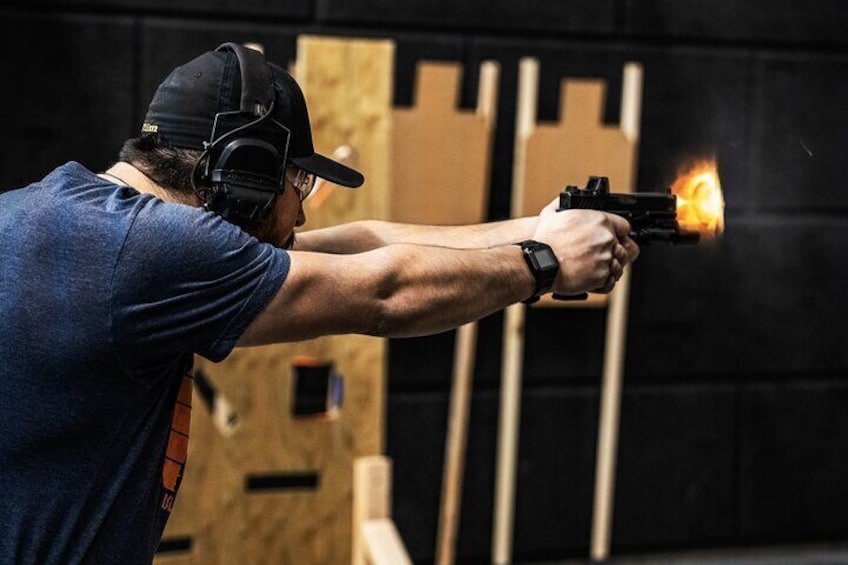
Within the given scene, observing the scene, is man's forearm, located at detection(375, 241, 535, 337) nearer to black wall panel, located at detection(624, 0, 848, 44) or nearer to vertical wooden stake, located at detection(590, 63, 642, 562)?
vertical wooden stake, located at detection(590, 63, 642, 562)

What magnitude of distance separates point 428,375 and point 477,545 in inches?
27.1

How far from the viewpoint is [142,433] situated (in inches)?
70.9

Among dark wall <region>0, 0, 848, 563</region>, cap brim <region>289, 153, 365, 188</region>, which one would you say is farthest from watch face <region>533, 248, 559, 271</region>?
dark wall <region>0, 0, 848, 563</region>

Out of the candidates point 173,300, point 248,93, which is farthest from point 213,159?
point 173,300

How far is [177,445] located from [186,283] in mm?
345

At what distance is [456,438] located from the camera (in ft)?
13.5

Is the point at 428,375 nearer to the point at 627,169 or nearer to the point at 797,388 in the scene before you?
the point at 627,169

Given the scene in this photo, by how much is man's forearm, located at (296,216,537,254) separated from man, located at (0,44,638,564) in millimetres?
334

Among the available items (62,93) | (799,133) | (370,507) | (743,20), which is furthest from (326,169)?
(799,133)

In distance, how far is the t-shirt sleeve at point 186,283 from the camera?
163cm

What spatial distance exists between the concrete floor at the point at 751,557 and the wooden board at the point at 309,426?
4.52 ft

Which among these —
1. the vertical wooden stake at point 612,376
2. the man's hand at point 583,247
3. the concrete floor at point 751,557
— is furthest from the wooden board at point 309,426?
the man's hand at point 583,247

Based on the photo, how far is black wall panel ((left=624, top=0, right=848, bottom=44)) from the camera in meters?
4.39

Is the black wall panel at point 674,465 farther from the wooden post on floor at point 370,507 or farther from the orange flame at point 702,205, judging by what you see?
the orange flame at point 702,205
